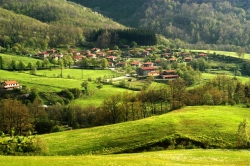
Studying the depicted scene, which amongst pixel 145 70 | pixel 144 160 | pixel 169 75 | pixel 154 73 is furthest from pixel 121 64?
pixel 144 160

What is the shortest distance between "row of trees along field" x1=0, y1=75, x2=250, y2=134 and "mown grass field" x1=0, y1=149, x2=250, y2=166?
127 feet

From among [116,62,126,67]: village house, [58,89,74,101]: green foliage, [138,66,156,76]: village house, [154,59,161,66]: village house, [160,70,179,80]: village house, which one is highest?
[154,59,161,66]: village house

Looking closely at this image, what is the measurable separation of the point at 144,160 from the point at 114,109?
46.2m

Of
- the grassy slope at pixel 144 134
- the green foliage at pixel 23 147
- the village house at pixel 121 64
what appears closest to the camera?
the green foliage at pixel 23 147

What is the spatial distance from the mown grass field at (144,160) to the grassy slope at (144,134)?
794cm

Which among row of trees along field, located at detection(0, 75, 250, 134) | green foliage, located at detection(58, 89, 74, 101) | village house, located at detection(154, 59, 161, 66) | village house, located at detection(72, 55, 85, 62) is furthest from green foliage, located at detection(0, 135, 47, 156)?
village house, located at detection(154, 59, 161, 66)

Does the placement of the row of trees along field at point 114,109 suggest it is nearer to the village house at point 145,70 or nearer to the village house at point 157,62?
the village house at point 145,70

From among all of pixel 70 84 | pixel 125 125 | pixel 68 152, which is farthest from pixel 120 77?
pixel 68 152

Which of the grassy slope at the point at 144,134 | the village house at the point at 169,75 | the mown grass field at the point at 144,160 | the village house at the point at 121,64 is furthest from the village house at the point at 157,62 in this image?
the mown grass field at the point at 144,160

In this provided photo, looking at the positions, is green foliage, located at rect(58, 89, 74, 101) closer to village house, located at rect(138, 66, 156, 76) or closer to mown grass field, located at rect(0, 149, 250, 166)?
village house, located at rect(138, 66, 156, 76)

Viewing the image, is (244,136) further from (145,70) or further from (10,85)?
(145,70)

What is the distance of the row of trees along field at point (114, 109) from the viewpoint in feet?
246

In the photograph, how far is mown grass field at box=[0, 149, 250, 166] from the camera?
29.7 m

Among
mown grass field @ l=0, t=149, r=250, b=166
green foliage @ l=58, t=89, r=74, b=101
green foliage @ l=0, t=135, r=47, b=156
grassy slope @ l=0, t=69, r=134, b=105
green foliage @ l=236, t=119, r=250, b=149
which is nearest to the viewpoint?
mown grass field @ l=0, t=149, r=250, b=166
